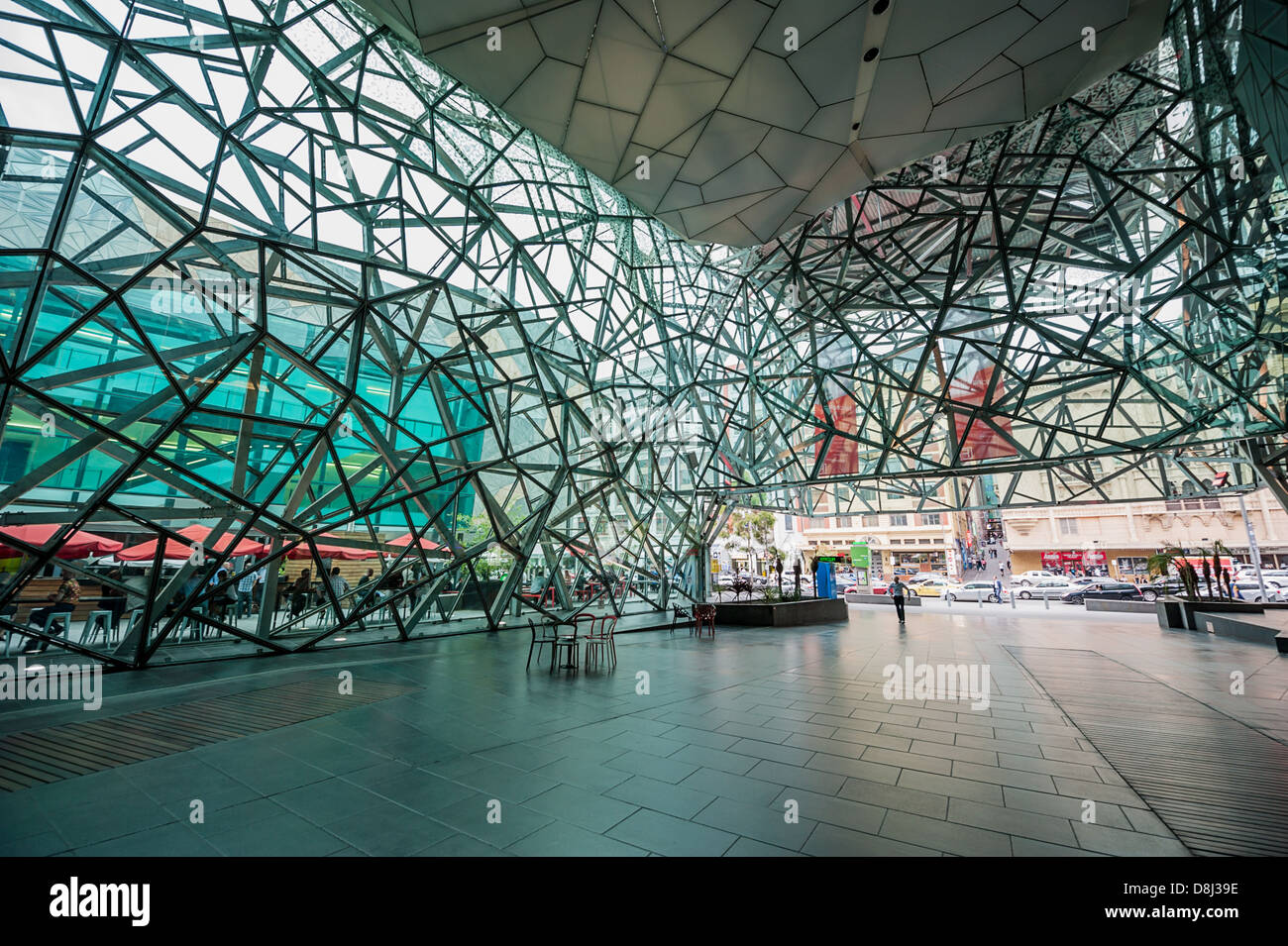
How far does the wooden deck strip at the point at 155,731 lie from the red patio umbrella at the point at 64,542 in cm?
359

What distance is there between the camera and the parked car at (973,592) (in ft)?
95.9

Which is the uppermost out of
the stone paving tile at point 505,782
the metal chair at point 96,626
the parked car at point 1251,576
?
the metal chair at point 96,626

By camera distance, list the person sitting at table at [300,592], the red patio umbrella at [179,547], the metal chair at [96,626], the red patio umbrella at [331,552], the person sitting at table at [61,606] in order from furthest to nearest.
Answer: the person sitting at table at [300,592] < the red patio umbrella at [331,552] < the red patio umbrella at [179,547] < the metal chair at [96,626] < the person sitting at table at [61,606]

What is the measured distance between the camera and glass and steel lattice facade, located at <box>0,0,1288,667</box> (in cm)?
785

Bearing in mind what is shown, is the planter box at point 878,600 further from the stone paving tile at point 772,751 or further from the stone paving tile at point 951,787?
the stone paving tile at point 951,787

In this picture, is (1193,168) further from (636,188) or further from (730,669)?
A: (730,669)

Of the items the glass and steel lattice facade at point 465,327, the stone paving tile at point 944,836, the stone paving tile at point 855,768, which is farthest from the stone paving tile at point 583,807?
the glass and steel lattice facade at point 465,327

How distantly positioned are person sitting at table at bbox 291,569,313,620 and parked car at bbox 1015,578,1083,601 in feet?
119

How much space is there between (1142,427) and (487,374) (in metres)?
20.2

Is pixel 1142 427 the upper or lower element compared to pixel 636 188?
lower

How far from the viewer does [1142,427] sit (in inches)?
645

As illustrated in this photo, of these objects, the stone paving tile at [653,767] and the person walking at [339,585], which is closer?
the stone paving tile at [653,767]

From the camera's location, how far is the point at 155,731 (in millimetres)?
5039
